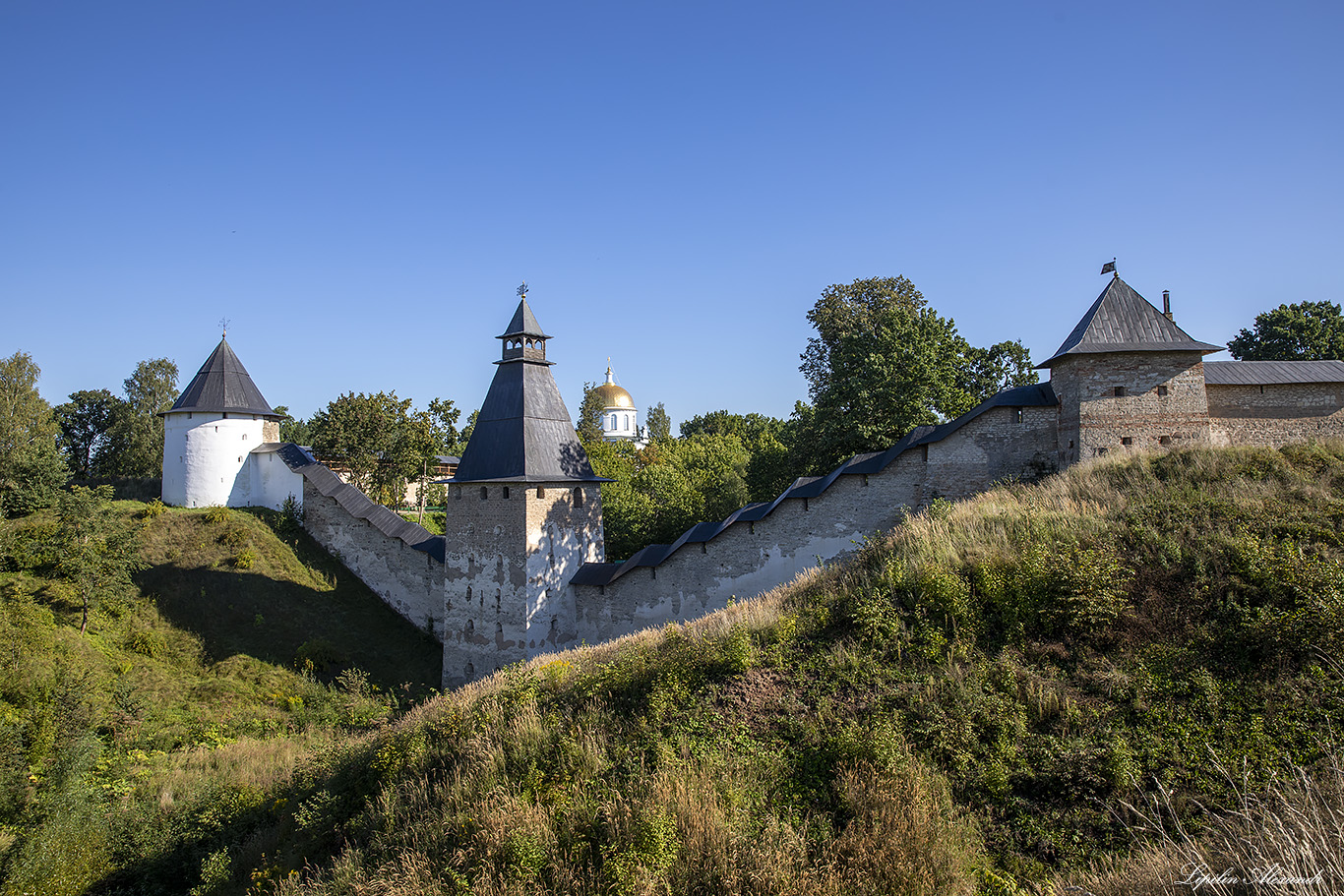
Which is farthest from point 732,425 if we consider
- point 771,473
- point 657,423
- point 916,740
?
point 916,740

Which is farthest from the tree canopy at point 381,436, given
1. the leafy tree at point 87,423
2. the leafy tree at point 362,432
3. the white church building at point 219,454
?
the leafy tree at point 87,423

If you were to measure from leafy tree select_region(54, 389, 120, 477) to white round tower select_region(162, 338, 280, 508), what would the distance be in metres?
18.1

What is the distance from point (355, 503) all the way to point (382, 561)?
219cm

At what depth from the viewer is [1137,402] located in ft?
39.8

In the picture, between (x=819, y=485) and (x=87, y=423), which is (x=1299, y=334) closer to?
(x=819, y=485)

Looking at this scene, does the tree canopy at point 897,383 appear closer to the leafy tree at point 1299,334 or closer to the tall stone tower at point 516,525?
the tall stone tower at point 516,525

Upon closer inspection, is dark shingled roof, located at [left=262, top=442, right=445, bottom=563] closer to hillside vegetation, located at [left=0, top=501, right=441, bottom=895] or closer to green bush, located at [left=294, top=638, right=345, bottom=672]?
hillside vegetation, located at [left=0, top=501, right=441, bottom=895]

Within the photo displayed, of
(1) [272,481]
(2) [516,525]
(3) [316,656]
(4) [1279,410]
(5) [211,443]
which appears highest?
(5) [211,443]

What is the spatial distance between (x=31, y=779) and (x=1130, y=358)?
19.7m

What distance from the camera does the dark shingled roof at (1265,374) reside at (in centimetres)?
1266

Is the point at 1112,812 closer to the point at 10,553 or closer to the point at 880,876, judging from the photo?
the point at 880,876

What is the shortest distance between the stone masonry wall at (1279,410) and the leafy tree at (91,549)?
2395 cm

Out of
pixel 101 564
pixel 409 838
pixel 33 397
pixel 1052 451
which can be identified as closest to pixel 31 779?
pixel 101 564

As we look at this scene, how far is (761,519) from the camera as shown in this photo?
13711 mm
